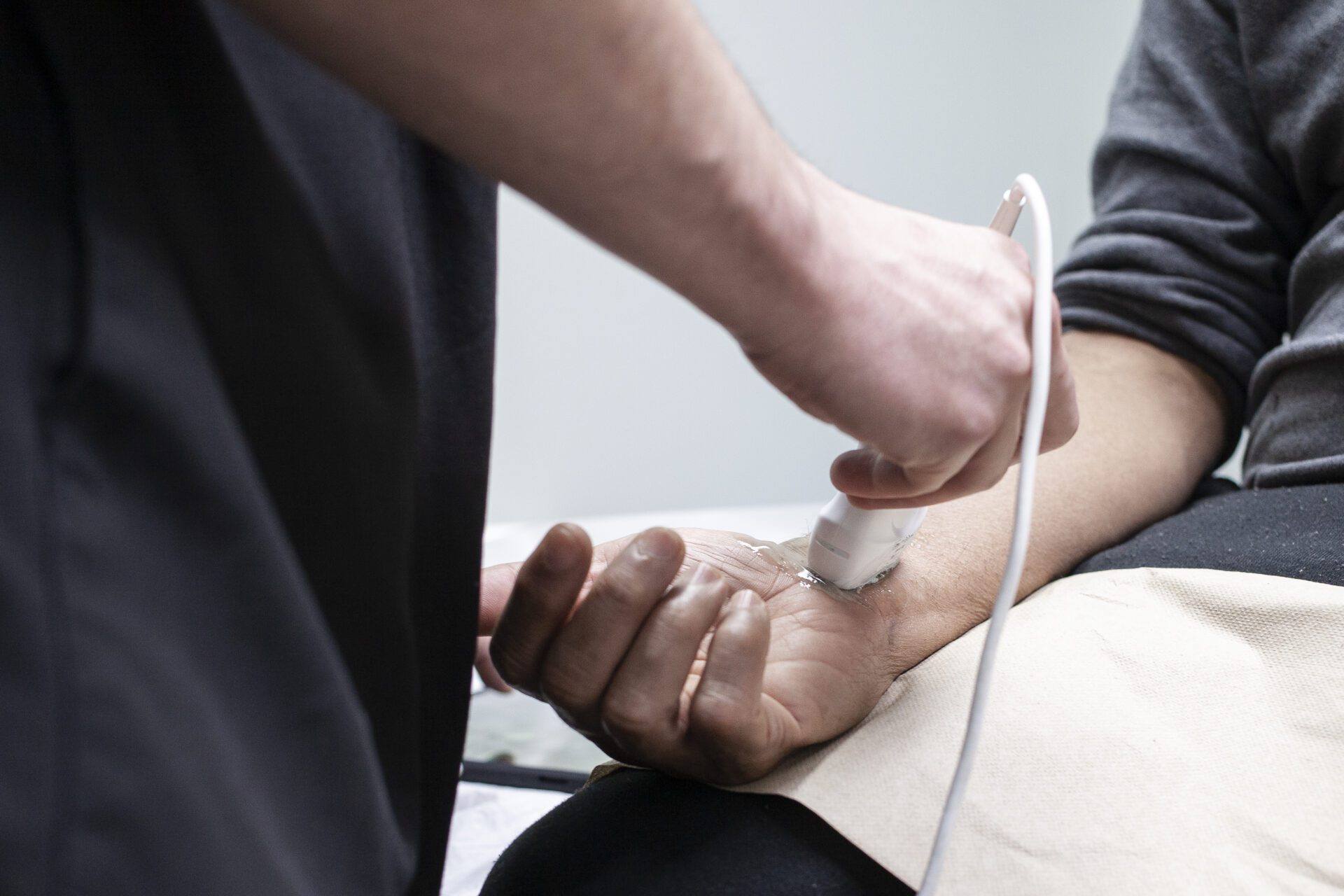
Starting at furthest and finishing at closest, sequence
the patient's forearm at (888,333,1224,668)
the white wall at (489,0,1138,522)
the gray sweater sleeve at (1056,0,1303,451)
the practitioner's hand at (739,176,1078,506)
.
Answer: the white wall at (489,0,1138,522) → the gray sweater sleeve at (1056,0,1303,451) → the patient's forearm at (888,333,1224,668) → the practitioner's hand at (739,176,1078,506)

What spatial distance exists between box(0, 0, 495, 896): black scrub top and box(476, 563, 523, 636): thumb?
123 millimetres

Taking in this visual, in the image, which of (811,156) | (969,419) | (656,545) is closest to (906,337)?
(969,419)

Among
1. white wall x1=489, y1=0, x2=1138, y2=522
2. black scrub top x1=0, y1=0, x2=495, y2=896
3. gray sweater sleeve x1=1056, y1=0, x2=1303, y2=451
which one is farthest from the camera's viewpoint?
white wall x1=489, y1=0, x2=1138, y2=522

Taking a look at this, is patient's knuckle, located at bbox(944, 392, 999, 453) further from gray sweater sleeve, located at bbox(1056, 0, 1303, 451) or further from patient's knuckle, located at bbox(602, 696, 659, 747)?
gray sweater sleeve, located at bbox(1056, 0, 1303, 451)

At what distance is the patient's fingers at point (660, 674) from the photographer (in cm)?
44

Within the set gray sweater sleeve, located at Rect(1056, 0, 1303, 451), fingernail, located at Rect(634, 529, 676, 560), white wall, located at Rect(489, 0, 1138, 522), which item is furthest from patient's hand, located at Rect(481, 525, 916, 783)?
white wall, located at Rect(489, 0, 1138, 522)

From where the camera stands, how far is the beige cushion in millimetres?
405

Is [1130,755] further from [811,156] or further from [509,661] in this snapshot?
[811,156]

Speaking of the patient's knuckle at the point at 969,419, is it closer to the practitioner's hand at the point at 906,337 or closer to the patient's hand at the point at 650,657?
the practitioner's hand at the point at 906,337

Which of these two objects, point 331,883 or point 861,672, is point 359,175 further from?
point 861,672

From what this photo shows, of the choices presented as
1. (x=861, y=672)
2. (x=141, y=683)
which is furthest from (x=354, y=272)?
(x=861, y=672)

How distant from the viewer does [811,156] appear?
1456 mm

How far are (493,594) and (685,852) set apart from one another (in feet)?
0.61

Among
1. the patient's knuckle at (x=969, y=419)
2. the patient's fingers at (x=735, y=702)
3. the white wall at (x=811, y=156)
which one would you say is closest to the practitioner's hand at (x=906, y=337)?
the patient's knuckle at (x=969, y=419)
